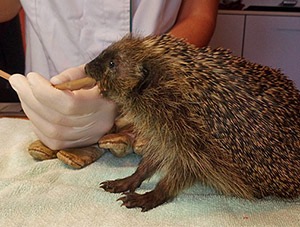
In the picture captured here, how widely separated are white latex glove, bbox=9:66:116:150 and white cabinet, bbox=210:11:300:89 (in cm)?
194

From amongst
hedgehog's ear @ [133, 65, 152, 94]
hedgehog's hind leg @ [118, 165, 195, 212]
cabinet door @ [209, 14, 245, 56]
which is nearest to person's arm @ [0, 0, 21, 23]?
hedgehog's ear @ [133, 65, 152, 94]

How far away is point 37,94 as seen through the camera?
3.29ft

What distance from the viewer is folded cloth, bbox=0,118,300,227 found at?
0.84 m

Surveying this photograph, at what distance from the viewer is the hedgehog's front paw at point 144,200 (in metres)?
0.89

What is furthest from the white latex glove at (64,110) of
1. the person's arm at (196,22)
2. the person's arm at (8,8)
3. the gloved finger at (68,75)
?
the person's arm at (8,8)

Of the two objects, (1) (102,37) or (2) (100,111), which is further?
(1) (102,37)

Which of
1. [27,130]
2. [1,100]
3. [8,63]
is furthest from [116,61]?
[8,63]

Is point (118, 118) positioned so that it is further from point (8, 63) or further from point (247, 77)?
point (8, 63)

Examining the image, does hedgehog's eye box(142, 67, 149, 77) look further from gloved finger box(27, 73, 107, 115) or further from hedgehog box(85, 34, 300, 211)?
gloved finger box(27, 73, 107, 115)

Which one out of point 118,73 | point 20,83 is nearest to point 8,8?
point 20,83

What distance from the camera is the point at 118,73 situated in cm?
97

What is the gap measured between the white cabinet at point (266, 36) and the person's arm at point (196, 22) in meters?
1.30

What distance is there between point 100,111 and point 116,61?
140 mm

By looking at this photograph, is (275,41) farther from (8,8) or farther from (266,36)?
(8,8)
